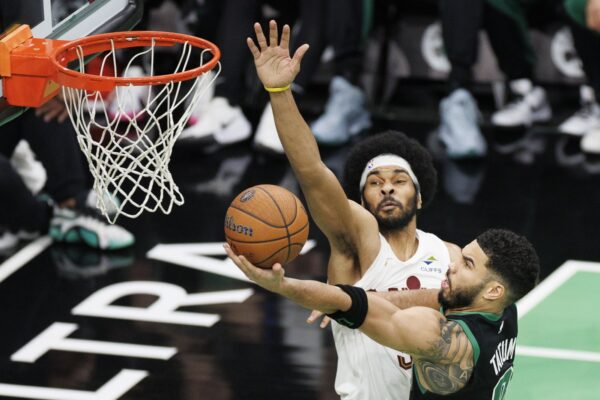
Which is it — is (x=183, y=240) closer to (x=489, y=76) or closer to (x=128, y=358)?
(x=128, y=358)

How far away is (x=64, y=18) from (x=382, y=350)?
1981 millimetres

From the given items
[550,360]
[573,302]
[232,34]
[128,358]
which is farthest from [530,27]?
[128,358]

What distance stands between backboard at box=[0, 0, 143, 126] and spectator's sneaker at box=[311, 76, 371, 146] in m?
3.36

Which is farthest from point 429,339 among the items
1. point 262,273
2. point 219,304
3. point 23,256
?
point 23,256

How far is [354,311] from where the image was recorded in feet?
14.1

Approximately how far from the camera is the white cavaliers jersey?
5039 millimetres

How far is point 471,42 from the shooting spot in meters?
9.09

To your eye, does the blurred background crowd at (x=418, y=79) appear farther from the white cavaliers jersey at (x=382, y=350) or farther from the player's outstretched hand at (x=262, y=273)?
the player's outstretched hand at (x=262, y=273)

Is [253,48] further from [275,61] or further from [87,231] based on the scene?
[87,231]

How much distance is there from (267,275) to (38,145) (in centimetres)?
371

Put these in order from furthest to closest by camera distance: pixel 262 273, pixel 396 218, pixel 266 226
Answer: pixel 396 218
pixel 266 226
pixel 262 273

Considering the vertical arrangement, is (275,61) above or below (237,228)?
above

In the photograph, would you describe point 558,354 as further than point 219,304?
No

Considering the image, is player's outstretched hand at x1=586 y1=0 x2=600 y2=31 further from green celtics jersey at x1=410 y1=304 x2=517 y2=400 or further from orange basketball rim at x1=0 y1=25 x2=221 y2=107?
green celtics jersey at x1=410 y1=304 x2=517 y2=400
